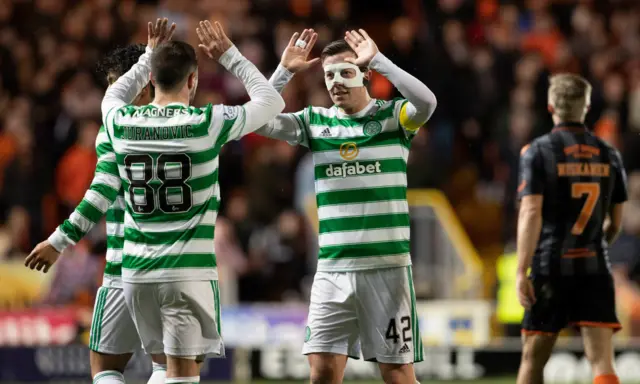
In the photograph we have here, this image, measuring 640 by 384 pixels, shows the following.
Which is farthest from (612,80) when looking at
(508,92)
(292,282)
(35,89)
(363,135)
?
(363,135)

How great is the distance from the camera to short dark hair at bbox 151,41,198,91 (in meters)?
6.00

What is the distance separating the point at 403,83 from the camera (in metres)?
6.44

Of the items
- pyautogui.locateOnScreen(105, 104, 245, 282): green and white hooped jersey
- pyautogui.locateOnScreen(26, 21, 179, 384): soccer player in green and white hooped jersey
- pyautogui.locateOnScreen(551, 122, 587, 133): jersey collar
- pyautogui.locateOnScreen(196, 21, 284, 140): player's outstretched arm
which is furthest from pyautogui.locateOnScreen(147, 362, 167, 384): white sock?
pyautogui.locateOnScreen(551, 122, 587, 133): jersey collar

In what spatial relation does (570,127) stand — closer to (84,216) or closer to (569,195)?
(569,195)

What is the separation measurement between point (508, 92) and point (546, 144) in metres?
7.52

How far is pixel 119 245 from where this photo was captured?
6.58 metres

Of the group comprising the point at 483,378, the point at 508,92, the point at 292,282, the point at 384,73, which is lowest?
the point at 483,378

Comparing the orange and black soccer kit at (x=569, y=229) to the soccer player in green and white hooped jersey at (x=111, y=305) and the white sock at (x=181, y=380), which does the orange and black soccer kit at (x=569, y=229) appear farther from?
the soccer player in green and white hooped jersey at (x=111, y=305)

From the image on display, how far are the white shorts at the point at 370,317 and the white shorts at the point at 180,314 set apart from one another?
73 cm

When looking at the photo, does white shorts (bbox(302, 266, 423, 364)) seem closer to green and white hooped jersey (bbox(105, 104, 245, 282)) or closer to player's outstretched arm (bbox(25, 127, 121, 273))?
green and white hooped jersey (bbox(105, 104, 245, 282))

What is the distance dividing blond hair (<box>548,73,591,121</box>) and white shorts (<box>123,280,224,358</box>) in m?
2.51

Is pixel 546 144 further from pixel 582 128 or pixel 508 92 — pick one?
pixel 508 92

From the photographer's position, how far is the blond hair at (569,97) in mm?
7230

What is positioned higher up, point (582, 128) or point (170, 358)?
point (582, 128)
